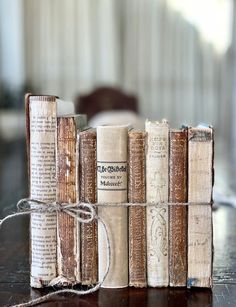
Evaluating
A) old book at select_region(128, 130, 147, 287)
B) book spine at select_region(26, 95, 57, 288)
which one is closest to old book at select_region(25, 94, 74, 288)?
book spine at select_region(26, 95, 57, 288)

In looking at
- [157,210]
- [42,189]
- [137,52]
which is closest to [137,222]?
[157,210]

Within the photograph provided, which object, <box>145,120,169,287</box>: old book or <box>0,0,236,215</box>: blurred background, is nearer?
<box>145,120,169,287</box>: old book

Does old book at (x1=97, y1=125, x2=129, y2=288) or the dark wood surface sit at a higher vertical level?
old book at (x1=97, y1=125, x2=129, y2=288)

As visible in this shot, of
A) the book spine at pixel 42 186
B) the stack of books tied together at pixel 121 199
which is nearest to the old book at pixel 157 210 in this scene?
the stack of books tied together at pixel 121 199

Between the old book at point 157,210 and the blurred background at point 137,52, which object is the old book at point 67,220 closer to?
the old book at point 157,210

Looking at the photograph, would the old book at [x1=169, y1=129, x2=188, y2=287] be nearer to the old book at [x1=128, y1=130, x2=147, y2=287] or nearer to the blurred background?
the old book at [x1=128, y1=130, x2=147, y2=287]

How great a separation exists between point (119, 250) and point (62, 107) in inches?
8.4

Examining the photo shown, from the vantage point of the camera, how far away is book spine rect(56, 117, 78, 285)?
72cm

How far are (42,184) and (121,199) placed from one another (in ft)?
0.36

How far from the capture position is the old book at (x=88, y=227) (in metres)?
0.72

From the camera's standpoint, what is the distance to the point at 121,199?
0.72 meters

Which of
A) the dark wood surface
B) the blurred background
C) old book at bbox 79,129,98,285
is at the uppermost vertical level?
the blurred background

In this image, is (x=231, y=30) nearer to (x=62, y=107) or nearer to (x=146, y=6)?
(x=146, y=6)

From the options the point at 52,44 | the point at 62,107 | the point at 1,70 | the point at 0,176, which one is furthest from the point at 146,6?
the point at 62,107
